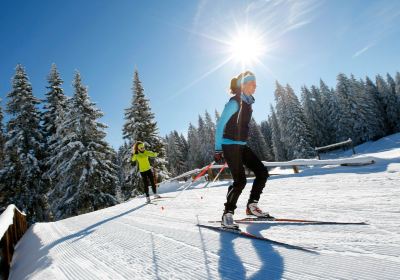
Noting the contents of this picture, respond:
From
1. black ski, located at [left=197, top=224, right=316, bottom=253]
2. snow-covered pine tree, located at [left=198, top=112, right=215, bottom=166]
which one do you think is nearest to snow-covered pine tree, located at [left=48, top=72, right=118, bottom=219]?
black ski, located at [left=197, top=224, right=316, bottom=253]

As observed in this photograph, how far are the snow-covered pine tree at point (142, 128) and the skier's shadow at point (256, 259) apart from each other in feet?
76.4

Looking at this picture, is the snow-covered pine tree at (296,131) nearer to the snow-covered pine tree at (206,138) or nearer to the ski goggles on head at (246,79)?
the snow-covered pine tree at (206,138)

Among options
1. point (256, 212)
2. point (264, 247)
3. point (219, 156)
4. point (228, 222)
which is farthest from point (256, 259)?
point (219, 156)

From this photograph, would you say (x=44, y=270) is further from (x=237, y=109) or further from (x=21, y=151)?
(x=21, y=151)

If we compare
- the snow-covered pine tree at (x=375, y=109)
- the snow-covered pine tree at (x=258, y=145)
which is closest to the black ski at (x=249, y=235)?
the snow-covered pine tree at (x=375, y=109)

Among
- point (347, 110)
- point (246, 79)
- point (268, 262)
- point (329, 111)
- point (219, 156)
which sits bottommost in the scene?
point (268, 262)

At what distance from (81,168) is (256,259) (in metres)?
23.1

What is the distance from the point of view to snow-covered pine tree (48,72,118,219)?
23000 millimetres

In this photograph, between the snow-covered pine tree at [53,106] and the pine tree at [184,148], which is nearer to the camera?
the snow-covered pine tree at [53,106]

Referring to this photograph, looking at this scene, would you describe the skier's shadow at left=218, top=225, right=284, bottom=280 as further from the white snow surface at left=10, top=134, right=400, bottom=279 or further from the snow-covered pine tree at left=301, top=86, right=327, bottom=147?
the snow-covered pine tree at left=301, top=86, right=327, bottom=147

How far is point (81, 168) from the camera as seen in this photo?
936 inches

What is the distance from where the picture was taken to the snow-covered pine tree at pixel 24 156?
23.7 m

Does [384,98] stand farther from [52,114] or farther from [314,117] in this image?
[52,114]

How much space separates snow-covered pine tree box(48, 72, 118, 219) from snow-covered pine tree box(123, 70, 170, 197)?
3607mm
